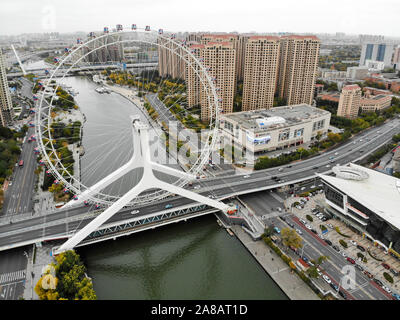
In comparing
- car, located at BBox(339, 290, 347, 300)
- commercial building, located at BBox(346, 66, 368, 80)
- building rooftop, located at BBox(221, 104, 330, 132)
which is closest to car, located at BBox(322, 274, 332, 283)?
car, located at BBox(339, 290, 347, 300)

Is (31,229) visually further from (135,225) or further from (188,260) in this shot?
(188,260)

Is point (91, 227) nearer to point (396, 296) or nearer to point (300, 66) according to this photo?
point (396, 296)

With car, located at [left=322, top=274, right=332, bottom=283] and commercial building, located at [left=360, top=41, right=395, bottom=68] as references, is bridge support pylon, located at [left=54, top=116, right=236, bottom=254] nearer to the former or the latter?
car, located at [left=322, top=274, right=332, bottom=283]

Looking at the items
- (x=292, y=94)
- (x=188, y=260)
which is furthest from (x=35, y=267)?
(x=292, y=94)

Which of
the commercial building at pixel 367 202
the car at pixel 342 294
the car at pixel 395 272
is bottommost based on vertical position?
the car at pixel 342 294

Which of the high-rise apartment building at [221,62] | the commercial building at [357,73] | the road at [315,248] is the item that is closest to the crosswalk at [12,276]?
the road at [315,248]

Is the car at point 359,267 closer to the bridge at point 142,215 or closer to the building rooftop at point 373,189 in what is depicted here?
the building rooftop at point 373,189

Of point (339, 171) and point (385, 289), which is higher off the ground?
point (339, 171)

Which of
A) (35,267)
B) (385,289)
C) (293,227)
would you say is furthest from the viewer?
(293,227)
